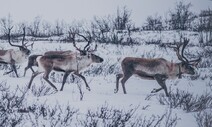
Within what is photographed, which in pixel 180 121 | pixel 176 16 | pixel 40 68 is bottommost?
pixel 180 121

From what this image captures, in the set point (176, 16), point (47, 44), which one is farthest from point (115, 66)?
point (176, 16)

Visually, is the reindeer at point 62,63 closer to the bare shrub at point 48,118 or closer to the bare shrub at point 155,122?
the bare shrub at point 48,118

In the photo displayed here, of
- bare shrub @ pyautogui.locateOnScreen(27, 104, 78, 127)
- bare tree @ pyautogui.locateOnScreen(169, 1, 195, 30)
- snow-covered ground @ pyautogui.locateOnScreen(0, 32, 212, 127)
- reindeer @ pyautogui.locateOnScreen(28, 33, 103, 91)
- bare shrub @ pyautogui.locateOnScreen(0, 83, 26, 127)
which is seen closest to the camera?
bare shrub @ pyautogui.locateOnScreen(0, 83, 26, 127)

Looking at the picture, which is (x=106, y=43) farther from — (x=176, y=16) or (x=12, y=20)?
(x=12, y=20)

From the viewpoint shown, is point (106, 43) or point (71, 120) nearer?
point (71, 120)

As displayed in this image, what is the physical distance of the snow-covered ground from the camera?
239 inches

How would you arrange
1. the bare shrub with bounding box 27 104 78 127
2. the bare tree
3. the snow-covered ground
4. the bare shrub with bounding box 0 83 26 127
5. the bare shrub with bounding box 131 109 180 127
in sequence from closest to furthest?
the bare shrub with bounding box 0 83 26 127 < the bare shrub with bounding box 27 104 78 127 < the bare shrub with bounding box 131 109 180 127 < the snow-covered ground < the bare tree

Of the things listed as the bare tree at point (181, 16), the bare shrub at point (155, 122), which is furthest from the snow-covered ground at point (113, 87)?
the bare tree at point (181, 16)

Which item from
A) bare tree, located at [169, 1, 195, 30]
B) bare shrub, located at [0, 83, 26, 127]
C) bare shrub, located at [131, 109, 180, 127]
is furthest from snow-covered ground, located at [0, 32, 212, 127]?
bare tree, located at [169, 1, 195, 30]

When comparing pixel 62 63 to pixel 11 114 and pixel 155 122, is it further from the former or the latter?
pixel 155 122

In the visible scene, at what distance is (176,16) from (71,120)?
26156 millimetres

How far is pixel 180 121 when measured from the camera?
546cm

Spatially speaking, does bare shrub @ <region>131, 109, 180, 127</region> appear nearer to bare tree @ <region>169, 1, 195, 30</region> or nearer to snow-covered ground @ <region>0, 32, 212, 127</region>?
snow-covered ground @ <region>0, 32, 212, 127</region>

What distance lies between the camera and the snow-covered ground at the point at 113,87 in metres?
6.07
